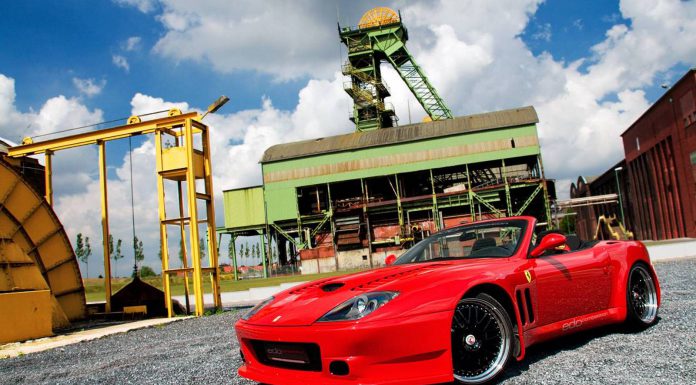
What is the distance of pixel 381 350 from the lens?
126 inches

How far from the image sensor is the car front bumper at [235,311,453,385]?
3.19 metres

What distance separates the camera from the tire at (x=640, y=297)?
16.7 ft

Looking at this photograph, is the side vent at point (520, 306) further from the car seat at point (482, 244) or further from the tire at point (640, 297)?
the tire at point (640, 297)

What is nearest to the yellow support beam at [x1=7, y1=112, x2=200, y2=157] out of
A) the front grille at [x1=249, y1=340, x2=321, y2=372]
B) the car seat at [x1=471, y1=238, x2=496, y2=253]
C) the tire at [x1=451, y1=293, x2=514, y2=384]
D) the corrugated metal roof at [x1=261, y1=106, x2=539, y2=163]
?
the car seat at [x1=471, y1=238, x2=496, y2=253]

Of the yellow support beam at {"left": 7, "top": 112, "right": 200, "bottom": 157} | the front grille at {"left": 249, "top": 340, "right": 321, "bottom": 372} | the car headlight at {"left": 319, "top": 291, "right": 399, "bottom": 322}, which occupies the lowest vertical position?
the front grille at {"left": 249, "top": 340, "right": 321, "bottom": 372}

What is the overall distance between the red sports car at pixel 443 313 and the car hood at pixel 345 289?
1cm

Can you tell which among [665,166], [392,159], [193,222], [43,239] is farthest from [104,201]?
[665,166]

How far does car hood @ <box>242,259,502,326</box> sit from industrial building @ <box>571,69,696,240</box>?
36563 mm

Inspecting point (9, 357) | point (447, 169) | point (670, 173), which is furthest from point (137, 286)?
point (670, 173)

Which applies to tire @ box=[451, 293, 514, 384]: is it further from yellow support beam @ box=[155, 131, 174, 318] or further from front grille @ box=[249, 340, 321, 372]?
yellow support beam @ box=[155, 131, 174, 318]

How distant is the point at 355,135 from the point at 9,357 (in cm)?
4005

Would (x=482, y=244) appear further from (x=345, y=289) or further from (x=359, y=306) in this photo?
(x=359, y=306)

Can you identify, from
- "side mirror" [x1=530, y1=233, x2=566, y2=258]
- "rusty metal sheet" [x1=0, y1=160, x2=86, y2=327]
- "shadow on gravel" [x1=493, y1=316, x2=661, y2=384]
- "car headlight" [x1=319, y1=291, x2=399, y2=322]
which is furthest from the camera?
"rusty metal sheet" [x1=0, y1=160, x2=86, y2=327]

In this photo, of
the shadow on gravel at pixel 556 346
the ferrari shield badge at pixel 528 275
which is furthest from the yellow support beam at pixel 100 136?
the ferrari shield badge at pixel 528 275
